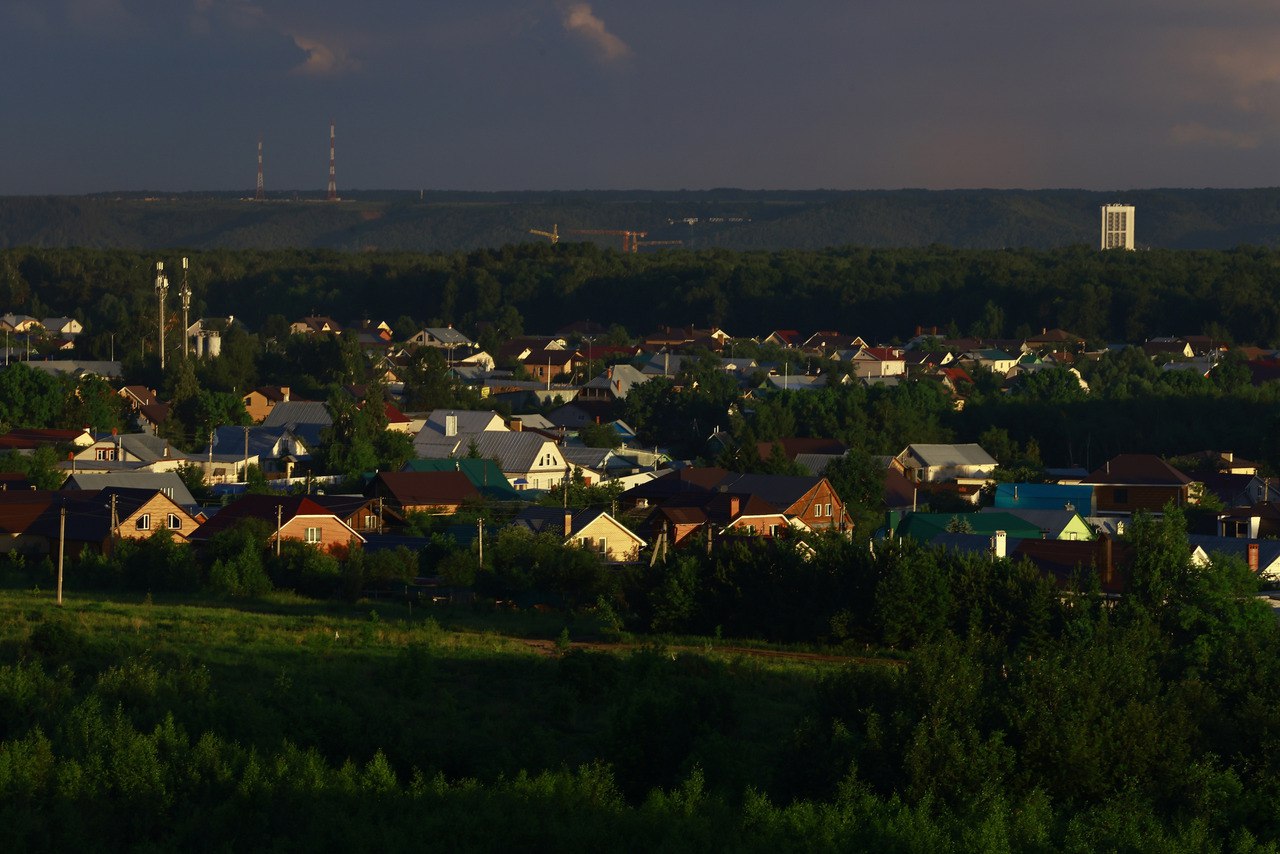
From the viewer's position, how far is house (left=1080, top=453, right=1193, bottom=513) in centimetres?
2850

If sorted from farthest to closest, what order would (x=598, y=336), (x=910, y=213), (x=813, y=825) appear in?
(x=910, y=213), (x=598, y=336), (x=813, y=825)

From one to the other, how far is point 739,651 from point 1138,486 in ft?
40.8

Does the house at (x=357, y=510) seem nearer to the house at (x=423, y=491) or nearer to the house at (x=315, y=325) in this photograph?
the house at (x=423, y=491)

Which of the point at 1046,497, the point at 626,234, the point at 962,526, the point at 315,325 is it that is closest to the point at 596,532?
the point at 962,526

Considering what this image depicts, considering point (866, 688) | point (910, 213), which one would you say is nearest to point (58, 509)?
point (866, 688)

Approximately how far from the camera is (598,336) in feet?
230

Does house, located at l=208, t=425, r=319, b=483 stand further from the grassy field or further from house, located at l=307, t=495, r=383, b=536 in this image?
the grassy field

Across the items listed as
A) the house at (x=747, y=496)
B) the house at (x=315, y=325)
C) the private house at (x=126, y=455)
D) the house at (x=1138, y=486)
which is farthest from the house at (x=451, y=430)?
the house at (x=315, y=325)

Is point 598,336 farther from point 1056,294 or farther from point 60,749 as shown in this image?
point 60,749

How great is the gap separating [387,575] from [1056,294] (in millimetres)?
52363

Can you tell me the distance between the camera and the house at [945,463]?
32250 millimetres

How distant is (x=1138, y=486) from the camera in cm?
2894

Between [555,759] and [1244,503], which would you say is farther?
[1244,503]

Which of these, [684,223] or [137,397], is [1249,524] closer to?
[137,397]
